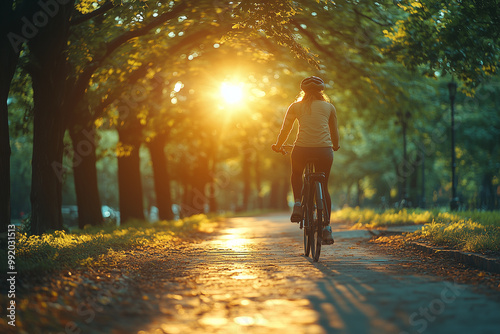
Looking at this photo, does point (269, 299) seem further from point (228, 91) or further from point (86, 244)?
point (228, 91)

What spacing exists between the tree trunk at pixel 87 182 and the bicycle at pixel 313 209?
8.54 meters

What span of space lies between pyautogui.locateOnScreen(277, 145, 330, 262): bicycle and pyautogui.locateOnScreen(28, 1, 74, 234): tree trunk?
17.4ft

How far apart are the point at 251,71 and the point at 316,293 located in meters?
11.5

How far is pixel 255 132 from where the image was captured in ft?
76.1

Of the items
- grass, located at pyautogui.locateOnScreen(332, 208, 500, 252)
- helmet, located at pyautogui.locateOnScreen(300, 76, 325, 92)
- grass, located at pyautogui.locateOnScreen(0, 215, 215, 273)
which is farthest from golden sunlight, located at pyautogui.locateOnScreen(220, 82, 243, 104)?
helmet, located at pyautogui.locateOnScreen(300, 76, 325, 92)

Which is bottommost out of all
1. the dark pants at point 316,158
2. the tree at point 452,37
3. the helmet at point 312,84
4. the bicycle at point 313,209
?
the bicycle at point 313,209

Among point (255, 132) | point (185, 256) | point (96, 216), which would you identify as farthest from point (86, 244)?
point (255, 132)

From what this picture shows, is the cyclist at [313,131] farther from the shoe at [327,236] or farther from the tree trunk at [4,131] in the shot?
the tree trunk at [4,131]

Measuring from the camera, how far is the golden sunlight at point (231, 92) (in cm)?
1784

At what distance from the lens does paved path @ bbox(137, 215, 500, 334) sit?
4094 millimetres

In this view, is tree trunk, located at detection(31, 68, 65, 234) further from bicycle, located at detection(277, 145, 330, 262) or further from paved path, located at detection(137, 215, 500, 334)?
bicycle, located at detection(277, 145, 330, 262)

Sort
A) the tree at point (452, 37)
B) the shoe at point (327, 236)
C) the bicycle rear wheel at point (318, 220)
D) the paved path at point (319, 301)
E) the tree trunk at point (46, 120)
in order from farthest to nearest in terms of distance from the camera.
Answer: the tree trunk at point (46, 120) < the tree at point (452, 37) < the bicycle rear wheel at point (318, 220) < the shoe at point (327, 236) < the paved path at point (319, 301)

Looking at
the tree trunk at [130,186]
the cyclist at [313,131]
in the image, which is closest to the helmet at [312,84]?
the cyclist at [313,131]

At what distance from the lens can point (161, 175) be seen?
22953 mm
